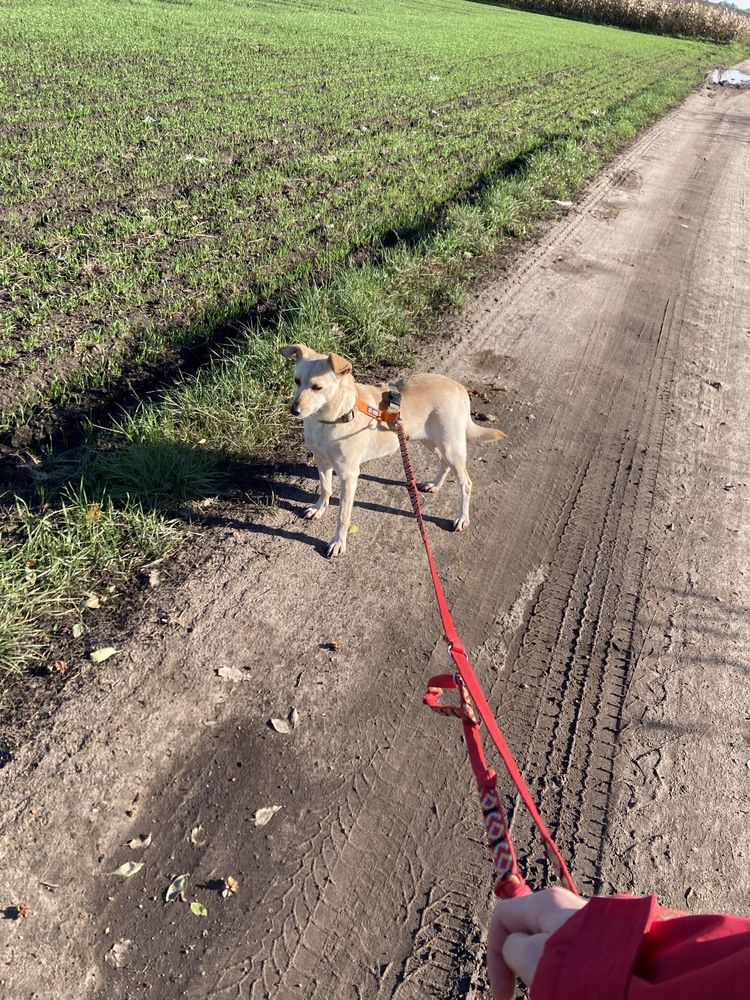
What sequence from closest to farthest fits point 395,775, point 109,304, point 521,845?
1. point 521,845
2. point 395,775
3. point 109,304

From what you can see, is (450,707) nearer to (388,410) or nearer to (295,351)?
(388,410)

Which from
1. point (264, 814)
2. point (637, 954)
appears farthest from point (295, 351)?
point (637, 954)

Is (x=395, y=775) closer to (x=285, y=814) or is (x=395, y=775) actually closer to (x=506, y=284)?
(x=285, y=814)

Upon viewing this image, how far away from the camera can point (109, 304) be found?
679cm

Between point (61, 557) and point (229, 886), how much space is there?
2.04 meters

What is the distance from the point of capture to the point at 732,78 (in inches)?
1239

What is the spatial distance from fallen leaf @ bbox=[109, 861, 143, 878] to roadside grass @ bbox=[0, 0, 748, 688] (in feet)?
3.76

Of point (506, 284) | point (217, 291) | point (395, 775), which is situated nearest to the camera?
point (395, 775)

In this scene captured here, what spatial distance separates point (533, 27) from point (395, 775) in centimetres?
4524

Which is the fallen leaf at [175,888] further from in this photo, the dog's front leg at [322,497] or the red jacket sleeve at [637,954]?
the dog's front leg at [322,497]

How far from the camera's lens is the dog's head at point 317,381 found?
3799 mm

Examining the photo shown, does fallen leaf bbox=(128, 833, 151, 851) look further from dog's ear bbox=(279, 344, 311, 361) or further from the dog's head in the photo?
dog's ear bbox=(279, 344, 311, 361)

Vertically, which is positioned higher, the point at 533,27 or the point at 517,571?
the point at 533,27

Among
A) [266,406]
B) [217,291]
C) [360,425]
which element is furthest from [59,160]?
[360,425]
